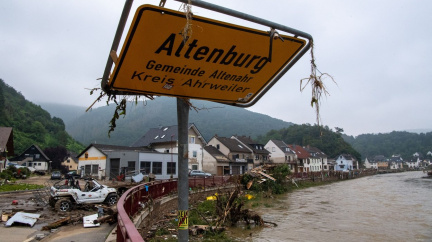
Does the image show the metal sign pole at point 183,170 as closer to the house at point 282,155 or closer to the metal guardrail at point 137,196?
the metal guardrail at point 137,196

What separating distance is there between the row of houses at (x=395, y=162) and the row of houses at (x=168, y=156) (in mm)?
90053

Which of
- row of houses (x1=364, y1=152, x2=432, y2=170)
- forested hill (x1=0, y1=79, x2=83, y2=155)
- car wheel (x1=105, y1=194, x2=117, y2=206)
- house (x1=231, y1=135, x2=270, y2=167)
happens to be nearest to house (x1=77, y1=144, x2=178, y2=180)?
car wheel (x1=105, y1=194, x2=117, y2=206)

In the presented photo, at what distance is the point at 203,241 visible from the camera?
33.4 ft

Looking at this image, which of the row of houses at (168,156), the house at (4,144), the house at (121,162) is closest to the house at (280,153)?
the row of houses at (168,156)

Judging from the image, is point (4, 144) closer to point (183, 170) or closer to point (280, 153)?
point (183, 170)

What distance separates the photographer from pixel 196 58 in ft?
6.04

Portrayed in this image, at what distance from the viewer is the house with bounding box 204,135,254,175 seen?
184ft

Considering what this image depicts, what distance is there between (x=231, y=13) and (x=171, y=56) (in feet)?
1.41

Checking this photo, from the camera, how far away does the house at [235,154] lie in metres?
56.1

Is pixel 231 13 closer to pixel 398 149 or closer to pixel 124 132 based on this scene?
pixel 124 132

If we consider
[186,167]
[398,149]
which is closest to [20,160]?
[186,167]

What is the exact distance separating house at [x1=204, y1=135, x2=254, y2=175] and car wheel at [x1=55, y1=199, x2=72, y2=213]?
41.7m

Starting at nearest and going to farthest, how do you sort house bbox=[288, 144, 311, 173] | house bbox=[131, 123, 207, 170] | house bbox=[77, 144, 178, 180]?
house bbox=[77, 144, 178, 180]
house bbox=[131, 123, 207, 170]
house bbox=[288, 144, 311, 173]

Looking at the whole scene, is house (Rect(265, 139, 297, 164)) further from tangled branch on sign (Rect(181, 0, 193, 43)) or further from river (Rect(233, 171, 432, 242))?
tangled branch on sign (Rect(181, 0, 193, 43))
